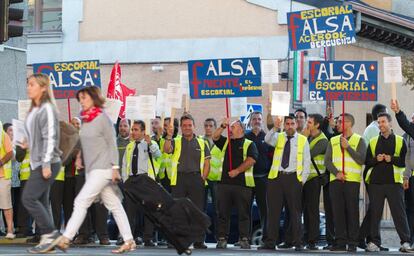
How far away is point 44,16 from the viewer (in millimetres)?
39250

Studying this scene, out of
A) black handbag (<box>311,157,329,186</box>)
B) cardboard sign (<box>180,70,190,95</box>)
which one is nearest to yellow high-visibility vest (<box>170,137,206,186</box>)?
black handbag (<box>311,157,329,186</box>)

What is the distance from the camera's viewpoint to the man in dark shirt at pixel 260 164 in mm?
22578

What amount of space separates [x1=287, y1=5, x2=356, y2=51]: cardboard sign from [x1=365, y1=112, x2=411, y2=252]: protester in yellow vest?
11.5ft

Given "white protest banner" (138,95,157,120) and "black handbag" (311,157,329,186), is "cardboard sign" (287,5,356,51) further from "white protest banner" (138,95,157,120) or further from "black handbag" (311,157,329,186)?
"white protest banner" (138,95,157,120)

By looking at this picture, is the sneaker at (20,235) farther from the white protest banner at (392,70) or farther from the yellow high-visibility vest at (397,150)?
the white protest banner at (392,70)

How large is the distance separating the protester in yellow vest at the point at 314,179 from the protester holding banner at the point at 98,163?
594 centimetres

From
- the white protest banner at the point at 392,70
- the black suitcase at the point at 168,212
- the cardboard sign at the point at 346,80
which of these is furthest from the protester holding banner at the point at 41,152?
the cardboard sign at the point at 346,80

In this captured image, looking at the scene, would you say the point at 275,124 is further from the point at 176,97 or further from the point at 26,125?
the point at 26,125

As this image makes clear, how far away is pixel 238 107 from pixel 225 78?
150 inches

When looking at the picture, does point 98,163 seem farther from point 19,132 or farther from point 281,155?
point 281,155

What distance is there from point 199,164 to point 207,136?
1.60 metres

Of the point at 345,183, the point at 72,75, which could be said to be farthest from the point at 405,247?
the point at 72,75

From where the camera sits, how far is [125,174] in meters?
22.9

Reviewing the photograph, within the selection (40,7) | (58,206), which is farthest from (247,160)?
(40,7)
